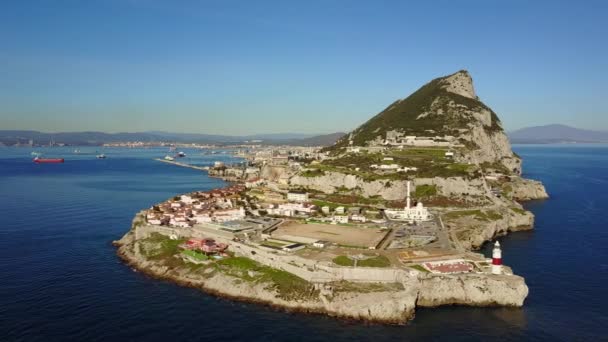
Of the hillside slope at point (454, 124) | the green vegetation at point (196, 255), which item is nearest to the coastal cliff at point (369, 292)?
the green vegetation at point (196, 255)

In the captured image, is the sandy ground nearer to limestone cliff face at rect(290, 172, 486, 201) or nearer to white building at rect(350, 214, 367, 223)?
white building at rect(350, 214, 367, 223)

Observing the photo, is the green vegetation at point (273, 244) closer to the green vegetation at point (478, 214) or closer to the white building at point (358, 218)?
the white building at point (358, 218)

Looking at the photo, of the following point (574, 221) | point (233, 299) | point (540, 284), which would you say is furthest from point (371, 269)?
point (574, 221)

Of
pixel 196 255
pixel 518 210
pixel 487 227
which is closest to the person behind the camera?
pixel 196 255

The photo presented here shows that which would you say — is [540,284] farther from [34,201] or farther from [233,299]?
[34,201]

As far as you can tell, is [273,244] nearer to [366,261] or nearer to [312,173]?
[366,261]

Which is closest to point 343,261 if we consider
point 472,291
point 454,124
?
point 472,291
